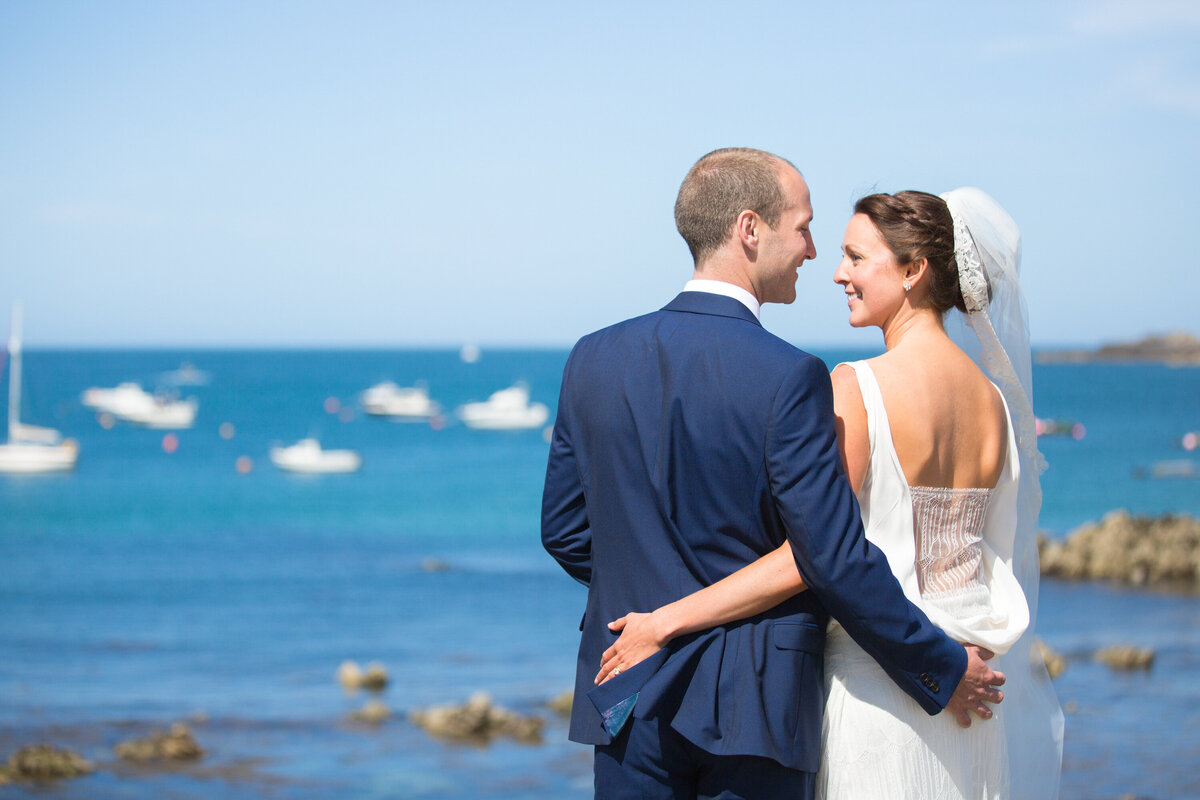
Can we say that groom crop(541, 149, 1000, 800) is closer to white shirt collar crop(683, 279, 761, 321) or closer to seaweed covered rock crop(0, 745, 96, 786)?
white shirt collar crop(683, 279, 761, 321)

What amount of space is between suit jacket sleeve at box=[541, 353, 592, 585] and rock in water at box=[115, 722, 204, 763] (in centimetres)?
1100

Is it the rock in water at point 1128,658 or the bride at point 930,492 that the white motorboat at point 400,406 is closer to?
the rock in water at point 1128,658

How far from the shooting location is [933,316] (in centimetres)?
279

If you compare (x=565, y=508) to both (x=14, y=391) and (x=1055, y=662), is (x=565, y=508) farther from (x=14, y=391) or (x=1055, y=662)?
(x=14, y=391)

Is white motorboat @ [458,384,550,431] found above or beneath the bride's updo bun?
beneath

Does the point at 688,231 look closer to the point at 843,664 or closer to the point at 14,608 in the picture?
the point at 843,664

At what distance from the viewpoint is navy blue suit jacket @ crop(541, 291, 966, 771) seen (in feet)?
7.52

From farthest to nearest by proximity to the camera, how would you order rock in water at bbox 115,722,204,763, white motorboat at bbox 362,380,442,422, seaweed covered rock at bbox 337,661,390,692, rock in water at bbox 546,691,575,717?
white motorboat at bbox 362,380,442,422 → seaweed covered rock at bbox 337,661,390,692 → rock in water at bbox 546,691,575,717 → rock in water at bbox 115,722,204,763

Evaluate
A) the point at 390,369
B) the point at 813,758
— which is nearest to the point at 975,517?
the point at 813,758

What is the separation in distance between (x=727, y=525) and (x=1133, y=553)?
22.2m

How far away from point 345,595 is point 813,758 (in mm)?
23712

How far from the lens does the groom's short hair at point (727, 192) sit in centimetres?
243

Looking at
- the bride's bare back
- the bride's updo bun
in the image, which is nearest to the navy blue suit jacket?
the bride's bare back

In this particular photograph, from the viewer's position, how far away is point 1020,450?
9.90ft
